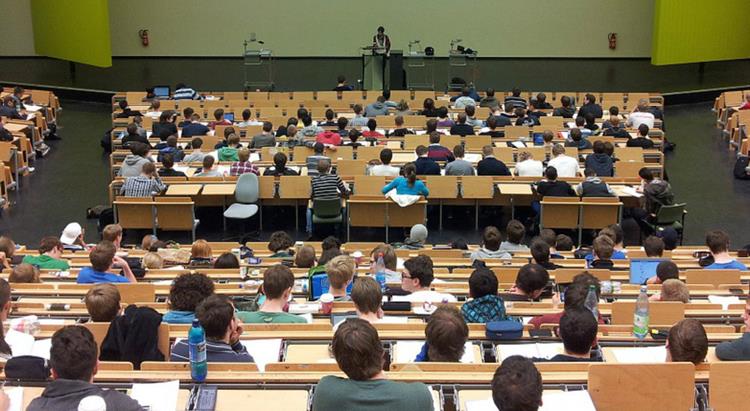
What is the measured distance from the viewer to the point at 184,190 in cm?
1259

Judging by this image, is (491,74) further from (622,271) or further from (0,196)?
(622,271)

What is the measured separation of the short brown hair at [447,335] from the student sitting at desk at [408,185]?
274 inches

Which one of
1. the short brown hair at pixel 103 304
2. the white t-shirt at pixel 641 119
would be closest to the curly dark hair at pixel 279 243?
the short brown hair at pixel 103 304

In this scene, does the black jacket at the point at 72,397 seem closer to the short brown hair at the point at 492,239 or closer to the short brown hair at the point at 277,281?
the short brown hair at the point at 277,281

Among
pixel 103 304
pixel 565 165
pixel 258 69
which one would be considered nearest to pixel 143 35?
pixel 258 69

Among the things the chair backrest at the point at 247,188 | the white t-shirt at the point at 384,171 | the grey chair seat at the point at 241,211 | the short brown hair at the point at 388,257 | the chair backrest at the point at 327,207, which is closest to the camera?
the short brown hair at the point at 388,257

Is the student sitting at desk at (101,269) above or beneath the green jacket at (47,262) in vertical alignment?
above

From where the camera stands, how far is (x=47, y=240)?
9.53 metres

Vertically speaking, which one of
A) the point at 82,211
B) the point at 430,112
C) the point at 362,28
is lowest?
the point at 82,211

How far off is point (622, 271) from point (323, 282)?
3232 mm

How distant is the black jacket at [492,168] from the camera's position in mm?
13148

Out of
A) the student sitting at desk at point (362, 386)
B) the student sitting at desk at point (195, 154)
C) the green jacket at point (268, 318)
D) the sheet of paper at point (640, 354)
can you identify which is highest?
the student sitting at desk at point (195, 154)

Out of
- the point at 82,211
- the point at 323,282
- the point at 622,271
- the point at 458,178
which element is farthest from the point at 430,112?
the point at 323,282

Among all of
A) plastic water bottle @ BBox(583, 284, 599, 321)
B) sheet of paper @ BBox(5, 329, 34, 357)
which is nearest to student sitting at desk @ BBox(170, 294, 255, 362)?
sheet of paper @ BBox(5, 329, 34, 357)
